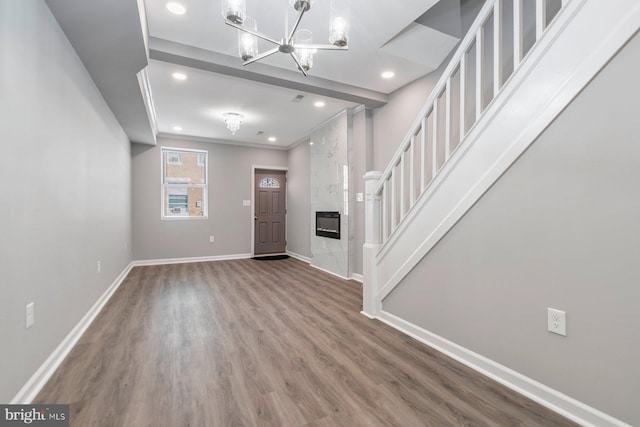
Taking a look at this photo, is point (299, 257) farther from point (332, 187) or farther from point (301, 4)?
point (301, 4)

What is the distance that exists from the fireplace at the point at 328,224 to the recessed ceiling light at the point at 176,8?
3.28 metres

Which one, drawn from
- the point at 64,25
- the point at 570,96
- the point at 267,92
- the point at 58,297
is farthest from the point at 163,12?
the point at 570,96

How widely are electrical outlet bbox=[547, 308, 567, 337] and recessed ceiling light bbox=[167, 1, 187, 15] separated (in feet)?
10.8

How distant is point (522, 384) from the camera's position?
1624mm

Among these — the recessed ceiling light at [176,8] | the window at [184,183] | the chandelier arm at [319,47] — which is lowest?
the window at [184,183]

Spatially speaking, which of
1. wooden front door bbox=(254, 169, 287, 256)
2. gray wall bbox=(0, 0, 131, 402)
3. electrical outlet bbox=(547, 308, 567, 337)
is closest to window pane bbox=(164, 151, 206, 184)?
wooden front door bbox=(254, 169, 287, 256)

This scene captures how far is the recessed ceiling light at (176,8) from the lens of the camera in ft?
7.01

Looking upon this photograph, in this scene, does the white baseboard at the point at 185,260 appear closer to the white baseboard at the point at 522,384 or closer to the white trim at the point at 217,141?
the white trim at the point at 217,141

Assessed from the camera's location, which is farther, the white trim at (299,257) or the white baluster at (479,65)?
the white trim at (299,257)

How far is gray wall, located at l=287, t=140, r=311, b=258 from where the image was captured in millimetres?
5949

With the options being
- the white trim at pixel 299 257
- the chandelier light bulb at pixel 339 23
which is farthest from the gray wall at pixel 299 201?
the chandelier light bulb at pixel 339 23

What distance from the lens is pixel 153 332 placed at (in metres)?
→ 2.46

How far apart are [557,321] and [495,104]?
134cm

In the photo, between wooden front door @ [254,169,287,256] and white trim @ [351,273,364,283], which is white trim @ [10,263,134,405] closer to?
white trim @ [351,273,364,283]
